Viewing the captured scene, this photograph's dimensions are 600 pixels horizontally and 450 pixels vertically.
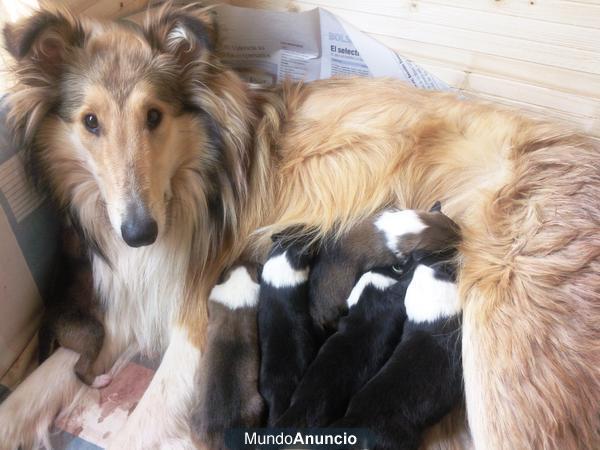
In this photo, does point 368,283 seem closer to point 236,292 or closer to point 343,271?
point 343,271

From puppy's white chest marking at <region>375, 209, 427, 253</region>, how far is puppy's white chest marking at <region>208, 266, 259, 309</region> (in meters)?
0.38

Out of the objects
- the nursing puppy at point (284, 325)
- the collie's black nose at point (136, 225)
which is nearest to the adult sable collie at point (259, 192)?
the collie's black nose at point (136, 225)

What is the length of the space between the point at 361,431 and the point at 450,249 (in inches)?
20.6

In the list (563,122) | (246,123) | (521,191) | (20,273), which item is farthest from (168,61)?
(563,122)

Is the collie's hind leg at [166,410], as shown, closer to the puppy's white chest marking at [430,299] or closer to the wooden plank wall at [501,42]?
the puppy's white chest marking at [430,299]

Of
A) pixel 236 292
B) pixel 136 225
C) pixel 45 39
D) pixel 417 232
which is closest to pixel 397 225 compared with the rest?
pixel 417 232

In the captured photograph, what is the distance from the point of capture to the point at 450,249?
143 centimetres

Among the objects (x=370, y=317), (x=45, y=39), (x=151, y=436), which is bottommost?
(x=151, y=436)

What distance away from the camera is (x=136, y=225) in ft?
4.06

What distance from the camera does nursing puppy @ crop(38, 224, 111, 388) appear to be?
149 centimetres

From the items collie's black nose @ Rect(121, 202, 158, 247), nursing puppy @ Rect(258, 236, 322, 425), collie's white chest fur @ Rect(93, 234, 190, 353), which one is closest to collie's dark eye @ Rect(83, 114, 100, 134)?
collie's black nose @ Rect(121, 202, 158, 247)

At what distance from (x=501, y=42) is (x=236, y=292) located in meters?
1.10

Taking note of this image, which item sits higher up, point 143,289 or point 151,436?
point 143,289

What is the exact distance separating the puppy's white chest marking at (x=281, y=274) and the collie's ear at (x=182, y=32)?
1.84 ft
